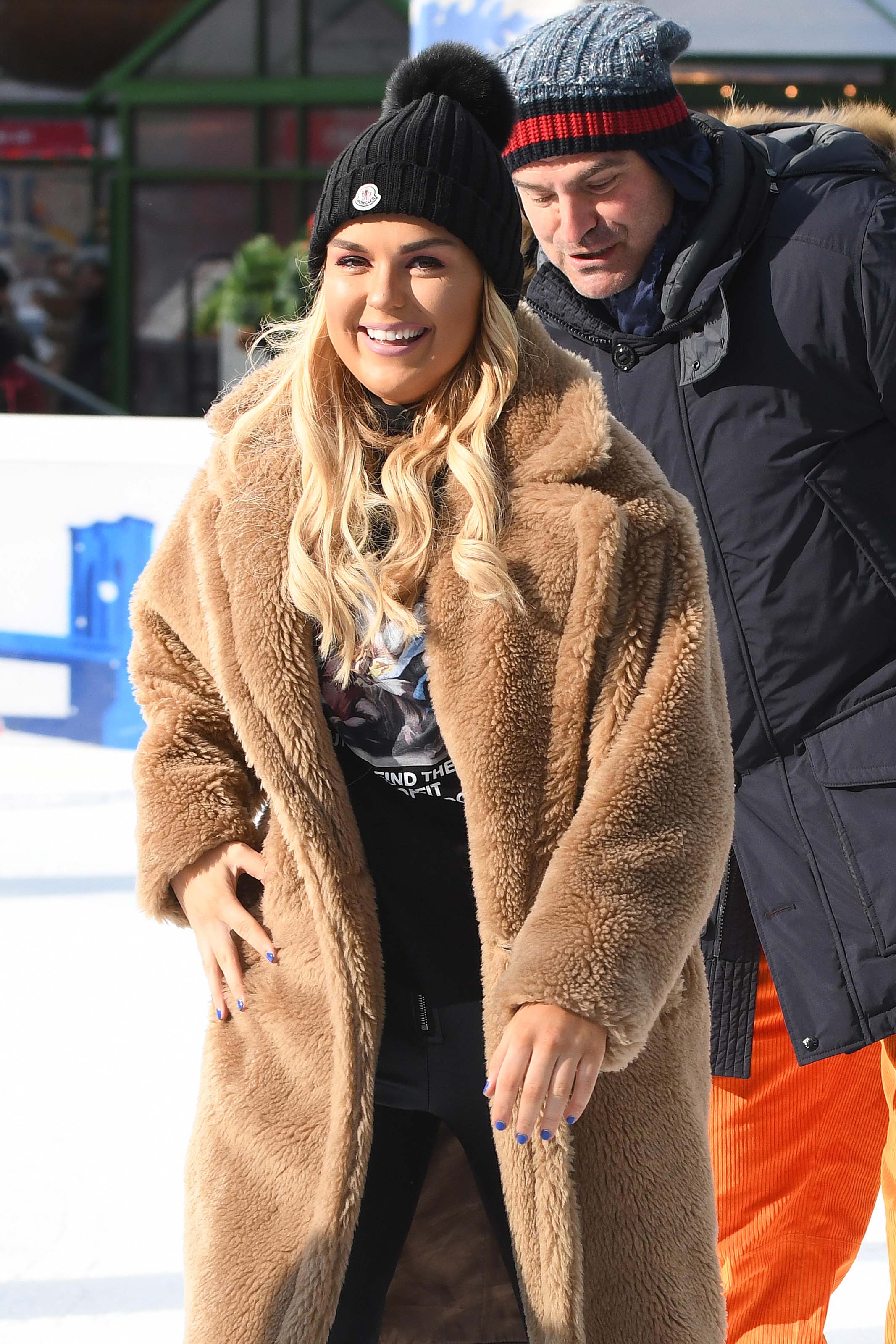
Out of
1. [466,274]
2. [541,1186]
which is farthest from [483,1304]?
[466,274]

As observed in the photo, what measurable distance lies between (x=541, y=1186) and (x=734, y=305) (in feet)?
3.64

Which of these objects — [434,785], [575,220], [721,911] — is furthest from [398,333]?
[721,911]

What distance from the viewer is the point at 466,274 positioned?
1399 mm

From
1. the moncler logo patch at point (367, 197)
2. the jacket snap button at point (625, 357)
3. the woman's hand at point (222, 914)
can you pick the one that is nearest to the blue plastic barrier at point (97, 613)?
the jacket snap button at point (625, 357)

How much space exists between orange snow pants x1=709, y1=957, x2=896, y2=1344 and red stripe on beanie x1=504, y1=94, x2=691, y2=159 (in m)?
1.20

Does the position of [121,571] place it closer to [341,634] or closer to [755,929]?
[755,929]

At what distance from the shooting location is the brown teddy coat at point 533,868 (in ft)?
4.21

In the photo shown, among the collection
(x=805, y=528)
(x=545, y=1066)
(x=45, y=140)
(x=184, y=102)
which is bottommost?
(x=545, y=1066)

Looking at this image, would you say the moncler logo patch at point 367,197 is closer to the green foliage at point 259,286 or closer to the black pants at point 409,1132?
the black pants at point 409,1132

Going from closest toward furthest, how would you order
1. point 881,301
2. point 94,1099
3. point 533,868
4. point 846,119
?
point 533,868
point 881,301
point 846,119
point 94,1099

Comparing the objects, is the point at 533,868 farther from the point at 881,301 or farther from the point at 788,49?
the point at 788,49

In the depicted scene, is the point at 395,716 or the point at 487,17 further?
the point at 487,17

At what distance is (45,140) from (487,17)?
981 cm

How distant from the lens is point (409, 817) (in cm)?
142
